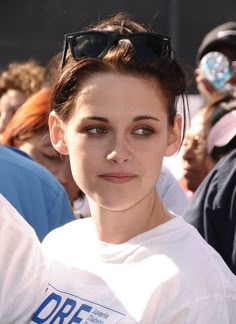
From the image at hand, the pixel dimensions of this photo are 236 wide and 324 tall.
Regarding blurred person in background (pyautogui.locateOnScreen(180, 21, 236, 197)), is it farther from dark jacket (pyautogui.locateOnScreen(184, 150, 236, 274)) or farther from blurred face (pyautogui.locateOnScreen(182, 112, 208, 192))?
dark jacket (pyautogui.locateOnScreen(184, 150, 236, 274))

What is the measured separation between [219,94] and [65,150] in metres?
2.25

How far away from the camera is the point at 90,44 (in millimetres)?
2254

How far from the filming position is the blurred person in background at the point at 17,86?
5316 mm

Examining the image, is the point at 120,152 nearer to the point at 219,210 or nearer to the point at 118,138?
the point at 118,138

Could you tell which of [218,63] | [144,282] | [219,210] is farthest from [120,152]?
[218,63]

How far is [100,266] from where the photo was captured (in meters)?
2.21

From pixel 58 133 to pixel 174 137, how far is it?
12.1 inches

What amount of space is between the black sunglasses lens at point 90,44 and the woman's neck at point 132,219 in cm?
37

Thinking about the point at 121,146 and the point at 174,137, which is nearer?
the point at 121,146

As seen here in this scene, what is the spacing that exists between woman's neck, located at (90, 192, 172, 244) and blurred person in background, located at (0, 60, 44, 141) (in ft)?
9.76

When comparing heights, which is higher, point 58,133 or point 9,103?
point 58,133

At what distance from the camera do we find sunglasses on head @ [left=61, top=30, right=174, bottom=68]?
7.34 feet

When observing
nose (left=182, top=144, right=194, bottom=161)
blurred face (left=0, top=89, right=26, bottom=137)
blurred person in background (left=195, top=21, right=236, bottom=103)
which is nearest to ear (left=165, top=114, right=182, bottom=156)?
nose (left=182, top=144, right=194, bottom=161)

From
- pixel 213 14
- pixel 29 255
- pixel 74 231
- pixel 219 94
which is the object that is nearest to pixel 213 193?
pixel 74 231
